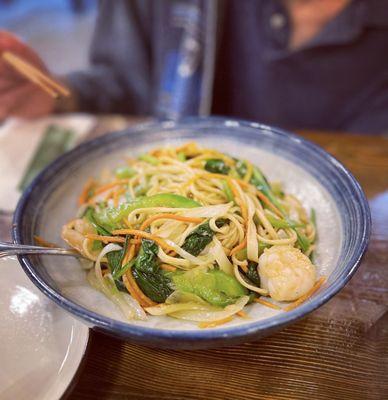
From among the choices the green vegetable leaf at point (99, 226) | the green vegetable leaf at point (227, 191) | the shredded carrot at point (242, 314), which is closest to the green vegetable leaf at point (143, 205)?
the green vegetable leaf at point (99, 226)

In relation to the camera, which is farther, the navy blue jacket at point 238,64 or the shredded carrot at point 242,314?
the navy blue jacket at point 238,64

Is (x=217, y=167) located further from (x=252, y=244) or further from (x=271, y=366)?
(x=271, y=366)

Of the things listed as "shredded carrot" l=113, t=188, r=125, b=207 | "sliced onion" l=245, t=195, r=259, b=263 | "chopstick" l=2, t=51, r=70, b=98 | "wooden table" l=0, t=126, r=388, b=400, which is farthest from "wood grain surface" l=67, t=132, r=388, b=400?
"chopstick" l=2, t=51, r=70, b=98

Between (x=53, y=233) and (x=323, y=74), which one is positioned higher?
(x=323, y=74)

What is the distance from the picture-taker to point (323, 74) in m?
2.42

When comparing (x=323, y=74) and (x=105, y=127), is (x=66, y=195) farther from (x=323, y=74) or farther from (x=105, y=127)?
(x=323, y=74)

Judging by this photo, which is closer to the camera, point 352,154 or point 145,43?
point 352,154

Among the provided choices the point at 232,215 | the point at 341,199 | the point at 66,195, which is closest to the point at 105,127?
the point at 66,195

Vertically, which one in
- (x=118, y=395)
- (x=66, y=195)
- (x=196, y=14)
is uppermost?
(x=196, y=14)

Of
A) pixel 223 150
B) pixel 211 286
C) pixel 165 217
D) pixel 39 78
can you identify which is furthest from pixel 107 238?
pixel 39 78

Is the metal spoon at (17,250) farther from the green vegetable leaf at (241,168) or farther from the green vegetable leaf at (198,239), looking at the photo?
the green vegetable leaf at (241,168)

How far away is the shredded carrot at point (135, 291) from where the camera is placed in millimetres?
1101

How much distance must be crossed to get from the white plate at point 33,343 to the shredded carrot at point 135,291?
0.14m

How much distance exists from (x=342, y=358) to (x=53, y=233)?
0.87 meters
